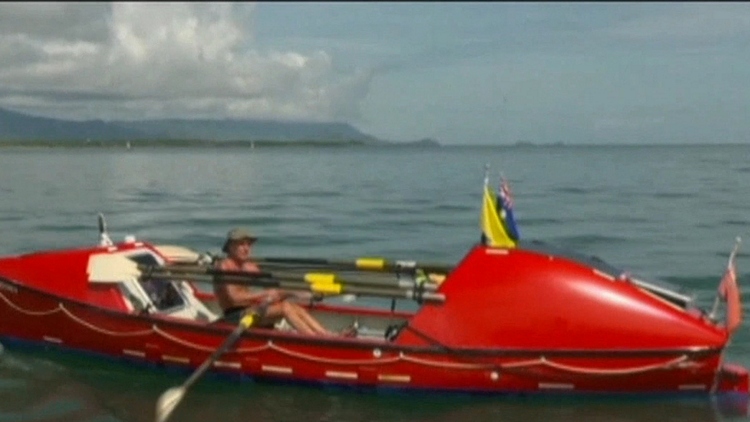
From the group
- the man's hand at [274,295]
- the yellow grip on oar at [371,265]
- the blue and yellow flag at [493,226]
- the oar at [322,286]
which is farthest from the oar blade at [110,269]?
the blue and yellow flag at [493,226]

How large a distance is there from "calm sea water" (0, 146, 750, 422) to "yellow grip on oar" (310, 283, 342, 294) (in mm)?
1069

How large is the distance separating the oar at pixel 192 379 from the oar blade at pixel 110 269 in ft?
5.57

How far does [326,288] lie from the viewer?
9727mm

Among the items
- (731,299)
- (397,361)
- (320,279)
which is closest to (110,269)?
(320,279)

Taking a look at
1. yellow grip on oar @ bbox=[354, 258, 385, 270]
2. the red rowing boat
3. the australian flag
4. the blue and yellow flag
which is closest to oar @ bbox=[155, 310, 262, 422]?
the red rowing boat

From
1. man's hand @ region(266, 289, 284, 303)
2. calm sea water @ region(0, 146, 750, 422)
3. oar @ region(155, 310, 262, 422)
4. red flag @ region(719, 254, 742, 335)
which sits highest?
red flag @ region(719, 254, 742, 335)

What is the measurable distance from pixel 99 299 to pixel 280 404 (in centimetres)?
254

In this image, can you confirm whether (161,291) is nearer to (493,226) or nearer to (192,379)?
(192,379)

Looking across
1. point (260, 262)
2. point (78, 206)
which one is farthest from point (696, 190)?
point (260, 262)

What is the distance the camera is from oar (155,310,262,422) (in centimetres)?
839

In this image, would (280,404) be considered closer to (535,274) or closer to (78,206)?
(535,274)

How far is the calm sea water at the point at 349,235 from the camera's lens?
31.4ft

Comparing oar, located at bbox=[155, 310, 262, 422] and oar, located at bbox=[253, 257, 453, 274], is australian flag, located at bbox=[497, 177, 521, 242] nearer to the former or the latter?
oar, located at bbox=[253, 257, 453, 274]

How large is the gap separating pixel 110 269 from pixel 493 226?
14.4ft
